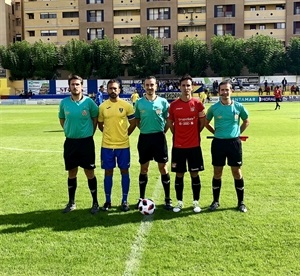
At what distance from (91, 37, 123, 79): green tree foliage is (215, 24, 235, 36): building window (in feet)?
48.6

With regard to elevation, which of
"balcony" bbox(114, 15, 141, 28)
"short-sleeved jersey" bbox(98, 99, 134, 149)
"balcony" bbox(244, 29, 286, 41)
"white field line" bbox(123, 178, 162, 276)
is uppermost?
"balcony" bbox(114, 15, 141, 28)

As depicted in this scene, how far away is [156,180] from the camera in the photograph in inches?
324

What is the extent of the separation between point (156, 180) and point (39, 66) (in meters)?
52.5

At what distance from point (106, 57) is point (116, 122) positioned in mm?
50873

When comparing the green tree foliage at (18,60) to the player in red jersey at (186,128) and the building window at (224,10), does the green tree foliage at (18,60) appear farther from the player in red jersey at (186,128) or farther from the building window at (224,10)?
the player in red jersey at (186,128)

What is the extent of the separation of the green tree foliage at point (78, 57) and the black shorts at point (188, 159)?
52.0 metres

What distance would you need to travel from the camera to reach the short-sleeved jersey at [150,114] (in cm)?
615

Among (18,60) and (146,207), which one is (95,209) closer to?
(146,207)

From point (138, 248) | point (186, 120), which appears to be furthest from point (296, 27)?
point (138, 248)

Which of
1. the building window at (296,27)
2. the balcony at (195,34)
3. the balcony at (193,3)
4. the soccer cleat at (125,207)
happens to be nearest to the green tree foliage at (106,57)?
the balcony at (195,34)

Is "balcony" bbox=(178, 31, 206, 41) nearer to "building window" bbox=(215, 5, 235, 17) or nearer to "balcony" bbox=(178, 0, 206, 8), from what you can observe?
"building window" bbox=(215, 5, 235, 17)

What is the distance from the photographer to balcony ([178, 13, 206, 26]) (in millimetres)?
60125

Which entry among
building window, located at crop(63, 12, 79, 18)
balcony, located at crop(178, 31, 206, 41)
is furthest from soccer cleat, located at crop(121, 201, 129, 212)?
building window, located at crop(63, 12, 79, 18)

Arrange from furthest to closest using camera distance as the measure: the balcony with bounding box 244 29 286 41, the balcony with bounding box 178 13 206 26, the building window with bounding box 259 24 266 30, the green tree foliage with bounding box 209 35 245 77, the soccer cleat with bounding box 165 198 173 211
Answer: the balcony with bounding box 178 13 206 26
the building window with bounding box 259 24 266 30
the balcony with bounding box 244 29 286 41
the green tree foliage with bounding box 209 35 245 77
the soccer cleat with bounding box 165 198 173 211
